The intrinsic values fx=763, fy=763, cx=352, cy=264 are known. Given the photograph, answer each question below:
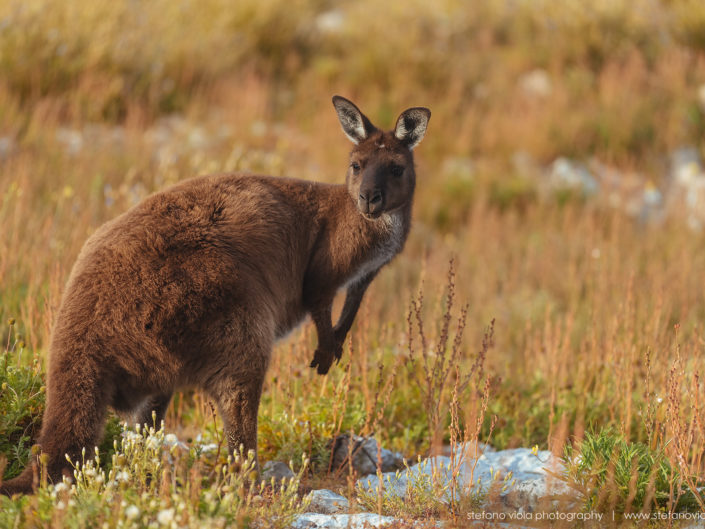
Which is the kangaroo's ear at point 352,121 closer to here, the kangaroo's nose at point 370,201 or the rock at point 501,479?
the kangaroo's nose at point 370,201

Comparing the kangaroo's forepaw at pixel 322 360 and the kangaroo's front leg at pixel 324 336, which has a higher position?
the kangaroo's front leg at pixel 324 336

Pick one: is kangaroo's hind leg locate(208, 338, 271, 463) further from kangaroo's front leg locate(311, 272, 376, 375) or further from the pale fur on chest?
the pale fur on chest

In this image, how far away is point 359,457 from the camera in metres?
4.77

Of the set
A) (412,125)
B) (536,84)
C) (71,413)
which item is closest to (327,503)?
(71,413)

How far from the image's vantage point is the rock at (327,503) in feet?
12.6

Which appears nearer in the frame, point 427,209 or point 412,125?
point 412,125

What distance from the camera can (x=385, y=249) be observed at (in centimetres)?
460

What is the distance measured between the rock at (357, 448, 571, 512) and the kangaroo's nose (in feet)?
4.66

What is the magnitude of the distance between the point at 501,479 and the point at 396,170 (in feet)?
6.29

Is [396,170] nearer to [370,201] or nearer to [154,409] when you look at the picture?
[370,201]

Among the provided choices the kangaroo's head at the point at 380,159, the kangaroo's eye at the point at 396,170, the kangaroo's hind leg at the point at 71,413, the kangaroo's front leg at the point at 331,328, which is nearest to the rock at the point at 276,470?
the kangaroo's front leg at the point at 331,328

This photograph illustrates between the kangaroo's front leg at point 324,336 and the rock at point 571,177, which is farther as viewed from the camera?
the rock at point 571,177

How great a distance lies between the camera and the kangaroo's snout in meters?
4.36

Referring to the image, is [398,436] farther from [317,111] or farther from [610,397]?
[317,111]
